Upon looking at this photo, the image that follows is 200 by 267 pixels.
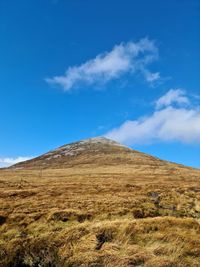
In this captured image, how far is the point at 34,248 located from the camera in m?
14.8

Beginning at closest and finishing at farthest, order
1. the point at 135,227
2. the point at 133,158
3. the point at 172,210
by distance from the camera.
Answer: the point at 135,227 < the point at 172,210 < the point at 133,158

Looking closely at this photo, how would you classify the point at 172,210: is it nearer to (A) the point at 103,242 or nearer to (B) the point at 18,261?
(A) the point at 103,242

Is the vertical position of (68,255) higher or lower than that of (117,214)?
lower

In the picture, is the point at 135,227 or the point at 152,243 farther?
the point at 135,227

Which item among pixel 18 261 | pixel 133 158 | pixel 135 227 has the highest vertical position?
pixel 133 158

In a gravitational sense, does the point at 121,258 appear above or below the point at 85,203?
below

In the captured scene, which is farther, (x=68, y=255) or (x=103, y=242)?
(x=103, y=242)

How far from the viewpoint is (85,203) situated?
28.3m

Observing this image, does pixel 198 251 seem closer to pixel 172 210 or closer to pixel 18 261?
pixel 18 261

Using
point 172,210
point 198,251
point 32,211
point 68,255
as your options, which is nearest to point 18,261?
point 68,255

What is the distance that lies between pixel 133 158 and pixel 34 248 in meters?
143

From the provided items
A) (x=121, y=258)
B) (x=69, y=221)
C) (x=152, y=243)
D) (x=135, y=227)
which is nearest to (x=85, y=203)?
(x=69, y=221)

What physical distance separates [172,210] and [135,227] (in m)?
12.0

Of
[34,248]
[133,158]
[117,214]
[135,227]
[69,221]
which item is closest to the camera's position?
[34,248]
